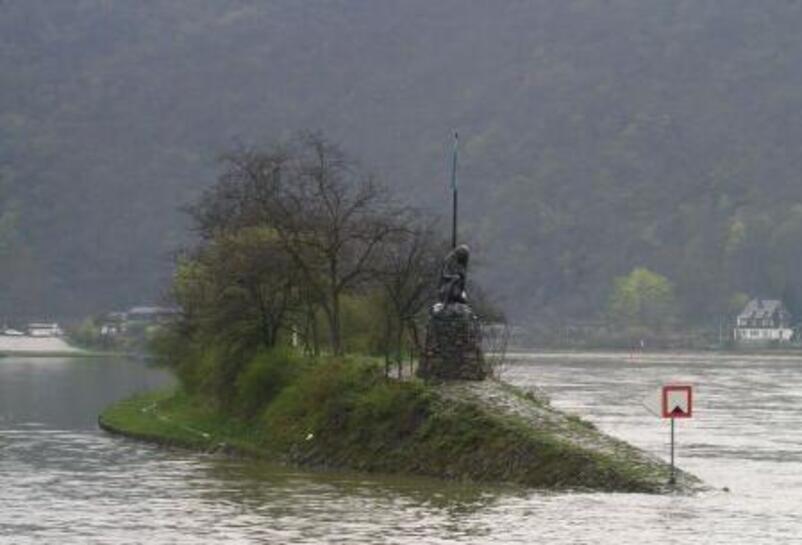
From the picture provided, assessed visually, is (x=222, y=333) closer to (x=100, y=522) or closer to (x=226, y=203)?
(x=226, y=203)

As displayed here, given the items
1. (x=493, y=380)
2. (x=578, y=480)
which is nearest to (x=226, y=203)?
(x=493, y=380)

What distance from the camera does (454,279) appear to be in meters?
41.9

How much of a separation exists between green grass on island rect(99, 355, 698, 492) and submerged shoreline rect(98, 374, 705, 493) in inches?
1.1

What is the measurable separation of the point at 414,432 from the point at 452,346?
2641 mm

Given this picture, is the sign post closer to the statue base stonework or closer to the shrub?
the statue base stonework

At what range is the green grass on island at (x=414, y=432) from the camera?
36.6 m

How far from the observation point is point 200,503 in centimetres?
3428

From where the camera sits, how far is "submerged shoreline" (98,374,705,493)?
1421 inches

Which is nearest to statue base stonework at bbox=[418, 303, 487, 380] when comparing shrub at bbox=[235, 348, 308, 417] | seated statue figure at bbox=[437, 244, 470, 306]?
seated statue figure at bbox=[437, 244, 470, 306]

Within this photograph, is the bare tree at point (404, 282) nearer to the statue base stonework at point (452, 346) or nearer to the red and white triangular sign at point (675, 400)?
the statue base stonework at point (452, 346)

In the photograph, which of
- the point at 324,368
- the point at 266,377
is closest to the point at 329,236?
the point at 266,377

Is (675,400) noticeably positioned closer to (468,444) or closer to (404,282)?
(468,444)

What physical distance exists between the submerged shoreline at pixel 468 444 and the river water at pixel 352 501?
32.9 inches

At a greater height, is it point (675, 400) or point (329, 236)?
point (329, 236)
